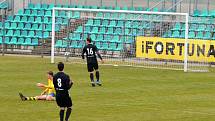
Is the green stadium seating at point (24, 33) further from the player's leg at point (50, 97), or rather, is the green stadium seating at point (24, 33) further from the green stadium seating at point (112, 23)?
the player's leg at point (50, 97)

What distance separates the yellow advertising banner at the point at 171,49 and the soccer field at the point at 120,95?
7.14 ft

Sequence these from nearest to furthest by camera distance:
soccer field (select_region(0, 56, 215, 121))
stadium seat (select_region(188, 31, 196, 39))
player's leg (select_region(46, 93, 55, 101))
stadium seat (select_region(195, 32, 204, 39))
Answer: soccer field (select_region(0, 56, 215, 121))
player's leg (select_region(46, 93, 55, 101))
stadium seat (select_region(188, 31, 196, 39))
stadium seat (select_region(195, 32, 204, 39))

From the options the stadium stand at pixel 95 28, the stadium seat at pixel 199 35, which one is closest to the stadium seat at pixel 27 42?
the stadium stand at pixel 95 28

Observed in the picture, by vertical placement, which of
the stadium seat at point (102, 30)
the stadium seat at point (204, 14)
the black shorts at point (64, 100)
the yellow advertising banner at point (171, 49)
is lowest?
the black shorts at point (64, 100)

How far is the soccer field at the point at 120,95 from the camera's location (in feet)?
66.4

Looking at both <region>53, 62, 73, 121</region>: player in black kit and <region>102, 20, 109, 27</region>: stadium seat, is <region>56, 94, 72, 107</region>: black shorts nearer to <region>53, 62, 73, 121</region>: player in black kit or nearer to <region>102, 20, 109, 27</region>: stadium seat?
<region>53, 62, 73, 121</region>: player in black kit

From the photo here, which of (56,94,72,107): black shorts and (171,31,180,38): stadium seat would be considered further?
(171,31,180,38): stadium seat

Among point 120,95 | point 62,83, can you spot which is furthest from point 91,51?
point 62,83

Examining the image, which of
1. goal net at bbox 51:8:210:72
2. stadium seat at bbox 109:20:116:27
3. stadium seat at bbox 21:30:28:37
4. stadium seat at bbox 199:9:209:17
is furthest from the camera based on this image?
stadium seat at bbox 21:30:28:37

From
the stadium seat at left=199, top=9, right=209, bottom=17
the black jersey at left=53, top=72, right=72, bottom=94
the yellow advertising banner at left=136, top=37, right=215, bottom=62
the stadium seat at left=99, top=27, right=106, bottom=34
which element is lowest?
the black jersey at left=53, top=72, right=72, bottom=94

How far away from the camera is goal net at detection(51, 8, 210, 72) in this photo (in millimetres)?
38219

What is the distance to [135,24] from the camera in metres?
40.8

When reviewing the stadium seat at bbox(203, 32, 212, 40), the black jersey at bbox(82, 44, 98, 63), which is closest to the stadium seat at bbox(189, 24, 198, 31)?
the stadium seat at bbox(203, 32, 212, 40)

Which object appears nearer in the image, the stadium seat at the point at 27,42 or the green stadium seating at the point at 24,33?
the stadium seat at the point at 27,42
